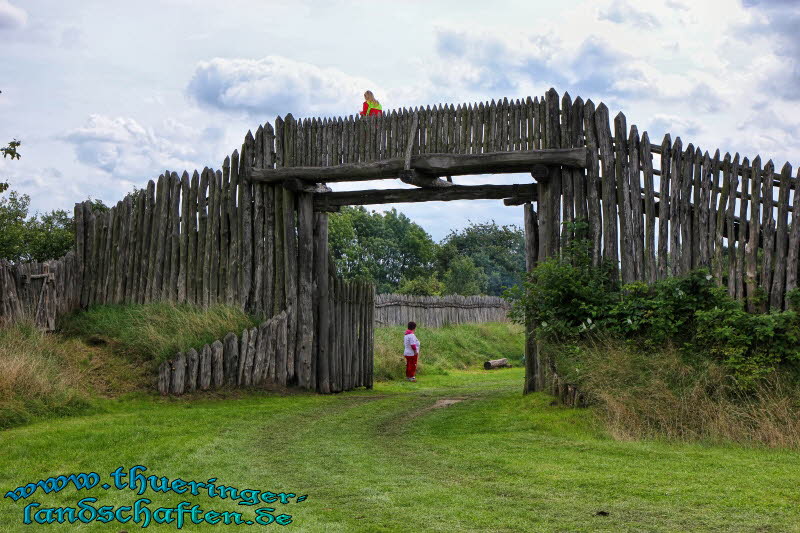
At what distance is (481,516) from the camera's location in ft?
18.9

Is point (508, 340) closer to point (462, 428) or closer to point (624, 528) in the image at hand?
point (462, 428)

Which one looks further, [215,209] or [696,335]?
[215,209]

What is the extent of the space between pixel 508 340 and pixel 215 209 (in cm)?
1675

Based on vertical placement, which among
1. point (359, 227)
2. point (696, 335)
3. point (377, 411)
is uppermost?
point (359, 227)

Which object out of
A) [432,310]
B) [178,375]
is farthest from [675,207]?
[432,310]

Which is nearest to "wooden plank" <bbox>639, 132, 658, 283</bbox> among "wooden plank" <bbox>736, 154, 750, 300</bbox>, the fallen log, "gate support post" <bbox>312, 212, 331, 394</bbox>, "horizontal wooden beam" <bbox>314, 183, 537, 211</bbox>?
"wooden plank" <bbox>736, 154, 750, 300</bbox>

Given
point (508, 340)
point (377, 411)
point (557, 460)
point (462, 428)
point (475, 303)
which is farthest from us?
point (475, 303)

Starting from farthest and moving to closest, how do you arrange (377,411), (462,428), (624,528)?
(377,411) < (462,428) < (624,528)

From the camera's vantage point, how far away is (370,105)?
15.4 metres

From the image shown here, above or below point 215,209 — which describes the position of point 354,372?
below

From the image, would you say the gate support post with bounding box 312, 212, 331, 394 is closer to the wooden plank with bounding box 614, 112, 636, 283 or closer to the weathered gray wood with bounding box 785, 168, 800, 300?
the wooden plank with bounding box 614, 112, 636, 283

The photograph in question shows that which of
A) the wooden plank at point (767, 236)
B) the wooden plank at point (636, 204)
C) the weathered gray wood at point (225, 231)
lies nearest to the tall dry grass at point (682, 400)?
the wooden plank at point (767, 236)

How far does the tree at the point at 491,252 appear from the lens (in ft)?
178

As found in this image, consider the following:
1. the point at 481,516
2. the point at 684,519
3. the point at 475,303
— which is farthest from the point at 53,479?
the point at 475,303
